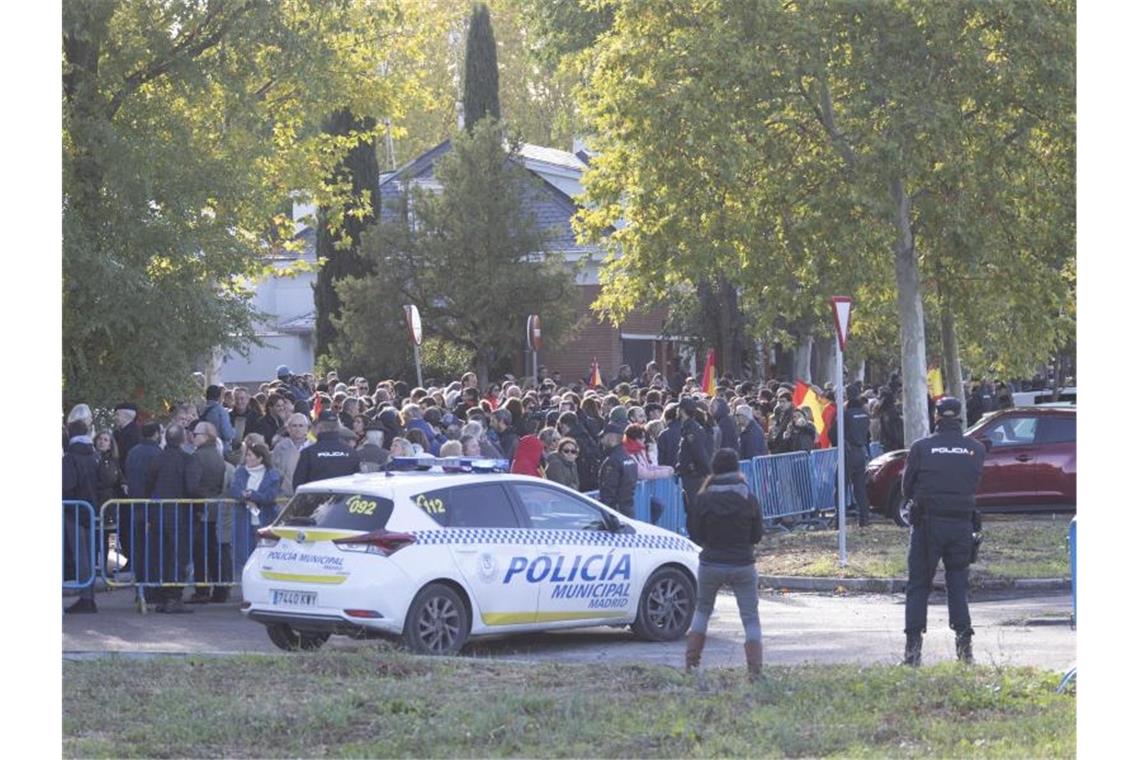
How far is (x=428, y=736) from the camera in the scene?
1036 cm

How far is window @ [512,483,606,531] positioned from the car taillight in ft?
4.36

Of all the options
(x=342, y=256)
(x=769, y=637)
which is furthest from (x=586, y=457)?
(x=342, y=256)

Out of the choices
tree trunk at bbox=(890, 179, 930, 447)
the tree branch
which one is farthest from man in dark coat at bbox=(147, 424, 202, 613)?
tree trunk at bbox=(890, 179, 930, 447)

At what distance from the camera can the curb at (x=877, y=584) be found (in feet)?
64.1

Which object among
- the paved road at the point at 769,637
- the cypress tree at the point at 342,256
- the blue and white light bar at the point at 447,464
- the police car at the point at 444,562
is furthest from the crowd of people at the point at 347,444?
the cypress tree at the point at 342,256

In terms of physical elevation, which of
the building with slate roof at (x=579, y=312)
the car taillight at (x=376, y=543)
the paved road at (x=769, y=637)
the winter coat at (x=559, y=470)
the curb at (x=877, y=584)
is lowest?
the paved road at (x=769, y=637)

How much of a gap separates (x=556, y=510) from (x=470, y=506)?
0.88 m

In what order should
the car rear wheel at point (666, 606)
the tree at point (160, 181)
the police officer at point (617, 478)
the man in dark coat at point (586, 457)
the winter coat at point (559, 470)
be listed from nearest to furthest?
the car rear wheel at point (666, 606)
the police officer at point (617, 478)
the winter coat at point (559, 470)
the man in dark coat at point (586, 457)
the tree at point (160, 181)

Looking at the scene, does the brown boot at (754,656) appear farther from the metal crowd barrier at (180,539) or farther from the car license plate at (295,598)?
the metal crowd barrier at (180,539)

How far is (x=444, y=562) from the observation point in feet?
47.0

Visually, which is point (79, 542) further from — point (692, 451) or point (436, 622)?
point (692, 451)

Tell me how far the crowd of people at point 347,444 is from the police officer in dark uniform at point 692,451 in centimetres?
2
